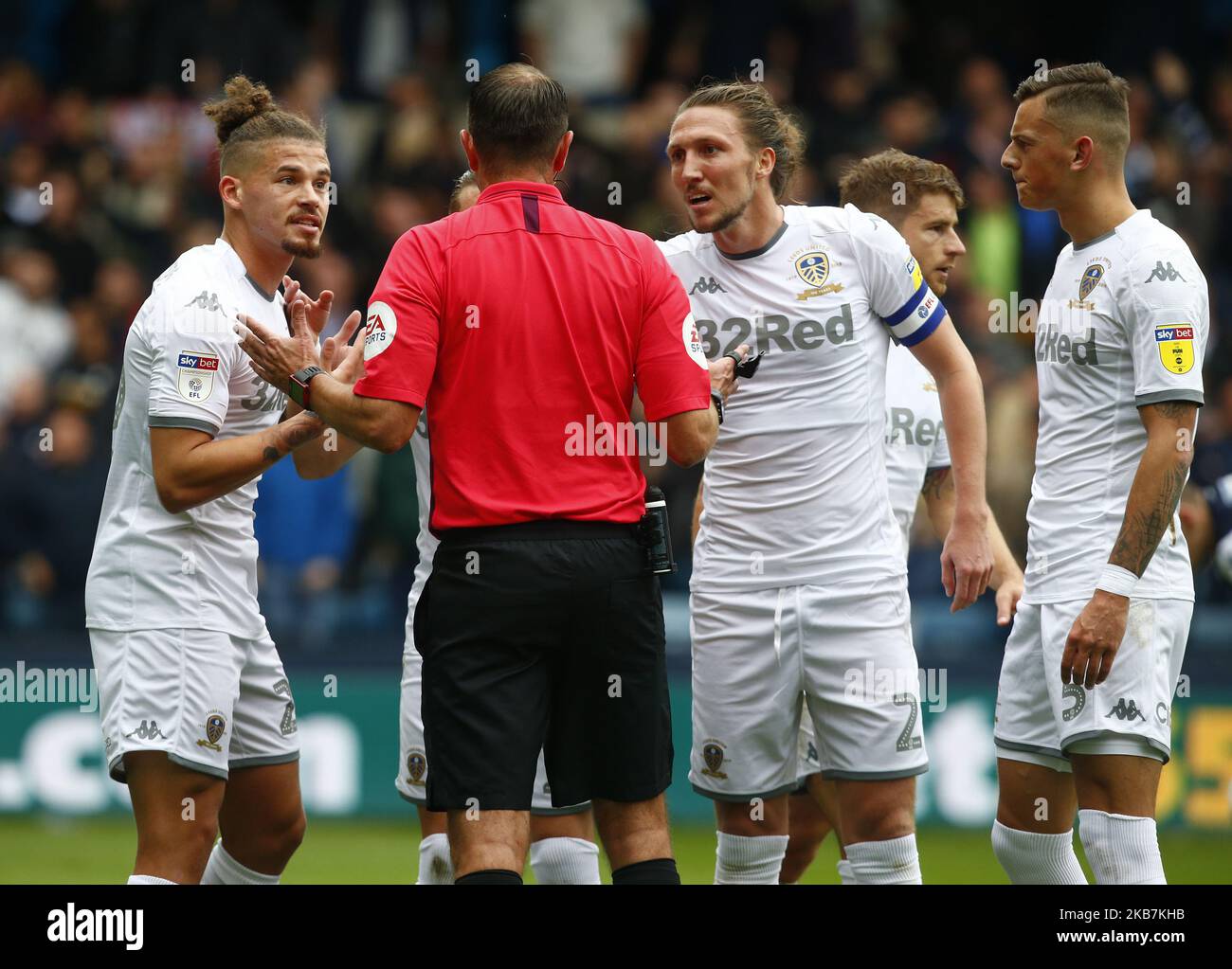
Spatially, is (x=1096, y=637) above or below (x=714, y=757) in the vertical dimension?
above

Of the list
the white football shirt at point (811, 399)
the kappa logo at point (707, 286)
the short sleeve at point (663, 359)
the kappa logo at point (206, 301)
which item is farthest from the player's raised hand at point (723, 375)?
the kappa logo at point (206, 301)

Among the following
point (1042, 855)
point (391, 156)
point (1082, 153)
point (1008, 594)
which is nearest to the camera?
point (1082, 153)

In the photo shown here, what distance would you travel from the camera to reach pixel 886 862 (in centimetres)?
516

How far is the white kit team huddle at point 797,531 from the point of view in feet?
16.2

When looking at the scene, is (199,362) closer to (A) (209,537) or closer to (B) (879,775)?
(A) (209,537)

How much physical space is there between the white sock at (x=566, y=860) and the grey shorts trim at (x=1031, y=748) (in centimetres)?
132

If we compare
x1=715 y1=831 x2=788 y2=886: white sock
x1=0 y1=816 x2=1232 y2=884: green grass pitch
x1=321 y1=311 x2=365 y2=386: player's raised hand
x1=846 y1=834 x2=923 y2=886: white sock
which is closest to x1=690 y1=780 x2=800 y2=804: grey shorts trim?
x1=715 y1=831 x2=788 y2=886: white sock

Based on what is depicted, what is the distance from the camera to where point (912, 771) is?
5.22 m

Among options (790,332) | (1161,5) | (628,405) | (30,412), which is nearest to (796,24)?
(1161,5)

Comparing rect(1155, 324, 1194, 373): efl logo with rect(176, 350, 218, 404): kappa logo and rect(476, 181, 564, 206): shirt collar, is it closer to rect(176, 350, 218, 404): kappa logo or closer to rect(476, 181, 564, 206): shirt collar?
rect(476, 181, 564, 206): shirt collar

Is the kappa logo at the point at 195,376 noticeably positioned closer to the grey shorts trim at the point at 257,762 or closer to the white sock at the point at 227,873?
the grey shorts trim at the point at 257,762

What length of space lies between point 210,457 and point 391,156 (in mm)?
8704

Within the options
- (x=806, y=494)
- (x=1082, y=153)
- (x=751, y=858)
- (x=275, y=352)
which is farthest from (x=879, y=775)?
(x=275, y=352)
